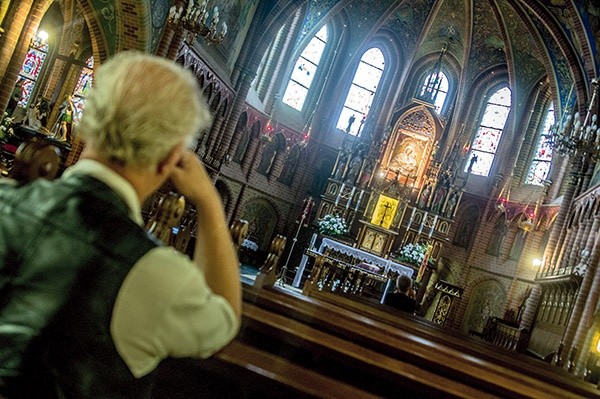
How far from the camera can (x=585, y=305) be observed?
Result: 13.5 metres

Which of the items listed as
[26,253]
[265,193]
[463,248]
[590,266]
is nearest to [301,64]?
[265,193]

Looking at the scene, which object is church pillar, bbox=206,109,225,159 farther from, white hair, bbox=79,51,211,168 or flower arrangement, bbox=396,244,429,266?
white hair, bbox=79,51,211,168

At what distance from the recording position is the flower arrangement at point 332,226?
19.7 metres

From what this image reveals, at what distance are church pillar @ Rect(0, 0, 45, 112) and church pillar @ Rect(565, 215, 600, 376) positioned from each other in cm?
1272

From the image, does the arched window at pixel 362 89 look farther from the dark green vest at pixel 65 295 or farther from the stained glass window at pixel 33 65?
the dark green vest at pixel 65 295

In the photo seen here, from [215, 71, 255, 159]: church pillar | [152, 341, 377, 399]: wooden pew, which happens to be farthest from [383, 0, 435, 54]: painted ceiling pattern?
[152, 341, 377, 399]: wooden pew

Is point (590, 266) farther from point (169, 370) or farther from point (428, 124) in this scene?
point (169, 370)

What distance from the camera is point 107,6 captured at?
13.4 meters

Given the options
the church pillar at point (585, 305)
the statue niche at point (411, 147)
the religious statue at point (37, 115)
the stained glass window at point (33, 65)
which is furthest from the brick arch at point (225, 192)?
the church pillar at point (585, 305)

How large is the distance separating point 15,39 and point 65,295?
464 inches

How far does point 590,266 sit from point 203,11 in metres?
10.1

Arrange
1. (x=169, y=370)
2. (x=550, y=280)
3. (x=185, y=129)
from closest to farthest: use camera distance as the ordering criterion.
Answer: (x=185, y=129) → (x=169, y=370) → (x=550, y=280)

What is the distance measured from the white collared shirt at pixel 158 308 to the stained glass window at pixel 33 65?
63.4 ft

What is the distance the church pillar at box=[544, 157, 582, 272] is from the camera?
59.7 feet
